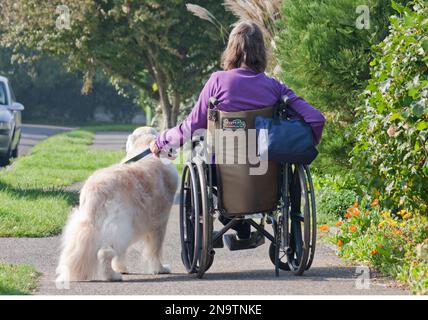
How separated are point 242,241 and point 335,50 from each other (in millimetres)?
3260

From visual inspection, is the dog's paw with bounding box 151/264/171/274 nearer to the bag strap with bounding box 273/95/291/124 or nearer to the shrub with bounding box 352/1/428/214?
the bag strap with bounding box 273/95/291/124

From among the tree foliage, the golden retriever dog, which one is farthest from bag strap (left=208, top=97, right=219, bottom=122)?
the tree foliage

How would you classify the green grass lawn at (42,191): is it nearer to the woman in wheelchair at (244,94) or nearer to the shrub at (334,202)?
the shrub at (334,202)

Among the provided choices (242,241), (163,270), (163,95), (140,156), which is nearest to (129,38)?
(163,95)

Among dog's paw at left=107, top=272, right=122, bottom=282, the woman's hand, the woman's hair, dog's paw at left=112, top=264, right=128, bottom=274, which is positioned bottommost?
dog's paw at left=112, top=264, right=128, bottom=274

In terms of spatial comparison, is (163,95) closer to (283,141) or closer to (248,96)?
(248,96)

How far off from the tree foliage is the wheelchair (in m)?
15.0

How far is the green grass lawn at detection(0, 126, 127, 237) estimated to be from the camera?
977 centimetres

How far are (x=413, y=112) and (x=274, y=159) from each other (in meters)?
0.97

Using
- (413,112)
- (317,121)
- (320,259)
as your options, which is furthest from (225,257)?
(413,112)

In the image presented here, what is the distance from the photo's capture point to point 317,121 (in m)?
7.01

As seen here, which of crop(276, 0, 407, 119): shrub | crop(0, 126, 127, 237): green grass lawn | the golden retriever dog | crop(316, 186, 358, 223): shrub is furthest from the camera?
crop(316, 186, 358, 223): shrub

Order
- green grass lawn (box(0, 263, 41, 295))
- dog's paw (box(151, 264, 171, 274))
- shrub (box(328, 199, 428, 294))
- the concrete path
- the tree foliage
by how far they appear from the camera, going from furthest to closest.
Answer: the tree foliage → dog's paw (box(151, 264, 171, 274)) → shrub (box(328, 199, 428, 294)) → the concrete path → green grass lawn (box(0, 263, 41, 295))
